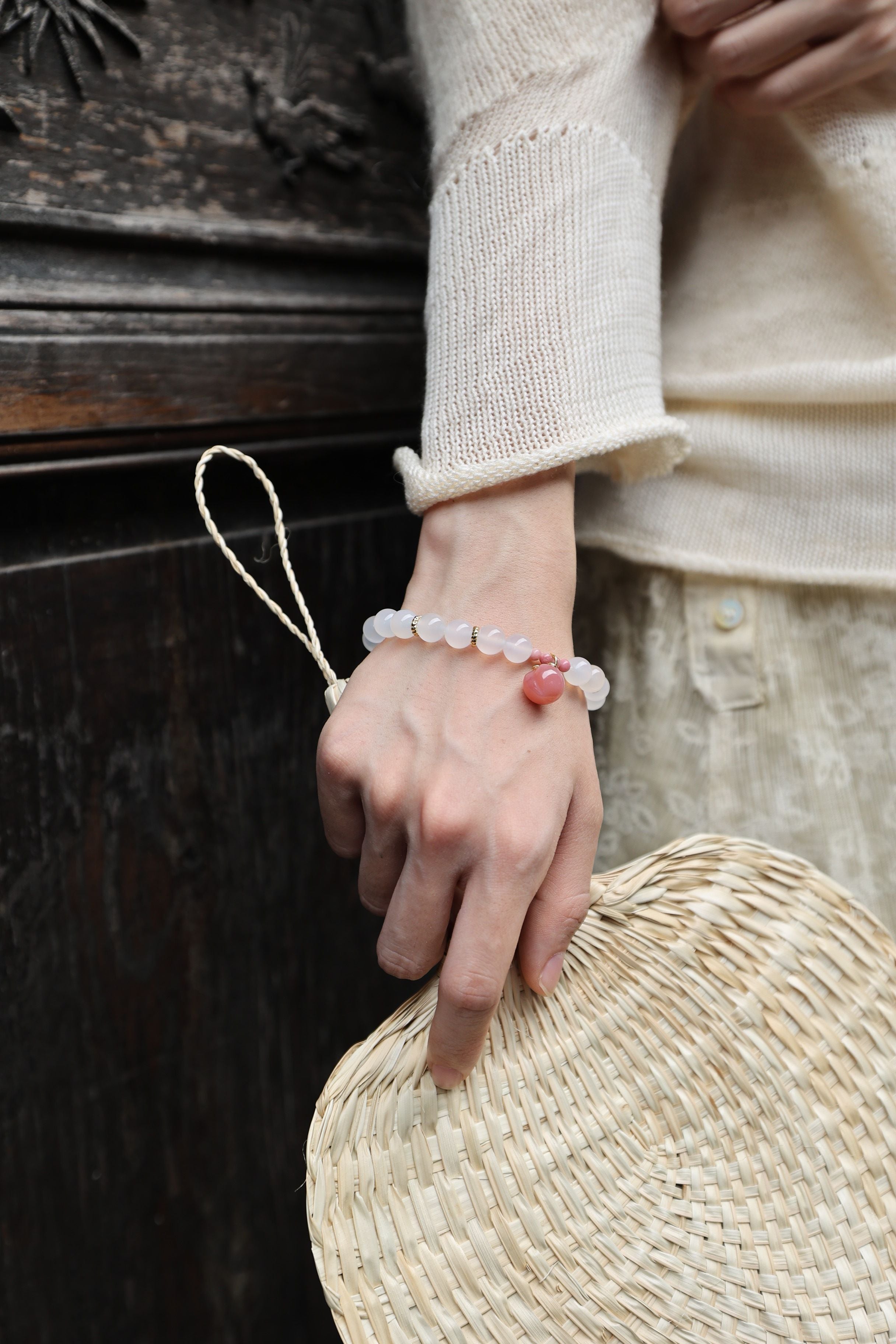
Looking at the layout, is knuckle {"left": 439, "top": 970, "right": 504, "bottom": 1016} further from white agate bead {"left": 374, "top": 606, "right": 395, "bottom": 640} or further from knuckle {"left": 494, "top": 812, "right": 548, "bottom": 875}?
white agate bead {"left": 374, "top": 606, "right": 395, "bottom": 640}

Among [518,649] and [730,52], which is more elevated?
[730,52]

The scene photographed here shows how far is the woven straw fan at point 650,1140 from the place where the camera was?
0.38 meters

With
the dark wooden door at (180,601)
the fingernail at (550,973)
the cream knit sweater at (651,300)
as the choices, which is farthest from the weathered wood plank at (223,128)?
the fingernail at (550,973)

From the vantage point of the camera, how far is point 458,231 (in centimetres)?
45

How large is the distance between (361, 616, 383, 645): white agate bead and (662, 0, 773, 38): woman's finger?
0.35 meters

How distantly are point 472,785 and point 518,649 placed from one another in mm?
65

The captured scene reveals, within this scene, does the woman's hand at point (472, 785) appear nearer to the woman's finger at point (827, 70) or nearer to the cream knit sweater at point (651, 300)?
the cream knit sweater at point (651, 300)

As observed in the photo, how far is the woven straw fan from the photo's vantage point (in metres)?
0.38

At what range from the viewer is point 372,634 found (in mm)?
428

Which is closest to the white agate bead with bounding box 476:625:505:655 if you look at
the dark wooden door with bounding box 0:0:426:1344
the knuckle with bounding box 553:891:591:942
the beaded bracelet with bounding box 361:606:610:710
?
the beaded bracelet with bounding box 361:606:610:710

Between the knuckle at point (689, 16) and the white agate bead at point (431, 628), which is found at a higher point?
the knuckle at point (689, 16)

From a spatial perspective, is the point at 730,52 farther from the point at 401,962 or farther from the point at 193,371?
the point at 401,962

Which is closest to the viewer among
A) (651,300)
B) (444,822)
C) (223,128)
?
(444,822)

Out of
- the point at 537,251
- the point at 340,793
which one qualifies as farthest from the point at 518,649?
the point at 537,251
